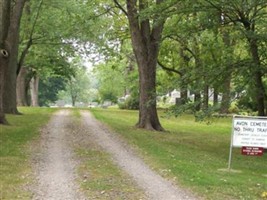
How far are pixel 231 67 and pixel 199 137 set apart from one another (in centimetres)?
609

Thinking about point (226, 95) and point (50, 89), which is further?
point (50, 89)

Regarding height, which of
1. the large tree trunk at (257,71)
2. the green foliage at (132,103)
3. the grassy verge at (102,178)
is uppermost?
the large tree trunk at (257,71)

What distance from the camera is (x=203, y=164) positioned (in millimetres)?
12250

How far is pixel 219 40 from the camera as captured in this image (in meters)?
19.3

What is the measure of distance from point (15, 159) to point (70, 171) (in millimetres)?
1964

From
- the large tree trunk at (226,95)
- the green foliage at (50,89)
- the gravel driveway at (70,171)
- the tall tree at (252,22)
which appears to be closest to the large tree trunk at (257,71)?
the tall tree at (252,22)

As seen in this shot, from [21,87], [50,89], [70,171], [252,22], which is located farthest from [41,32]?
[50,89]

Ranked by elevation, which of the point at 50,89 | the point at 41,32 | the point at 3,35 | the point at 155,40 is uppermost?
the point at 41,32

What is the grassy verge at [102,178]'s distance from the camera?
838 centimetres

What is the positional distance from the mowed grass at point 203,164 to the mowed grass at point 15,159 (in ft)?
10.2

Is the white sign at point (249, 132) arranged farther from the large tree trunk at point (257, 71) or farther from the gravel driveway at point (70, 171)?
the large tree trunk at point (257, 71)

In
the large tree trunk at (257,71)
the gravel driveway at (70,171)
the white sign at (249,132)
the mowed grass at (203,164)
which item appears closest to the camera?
the gravel driveway at (70,171)

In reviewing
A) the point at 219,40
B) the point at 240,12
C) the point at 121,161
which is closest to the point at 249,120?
the point at 121,161

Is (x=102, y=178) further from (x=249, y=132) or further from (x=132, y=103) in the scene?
(x=132, y=103)
